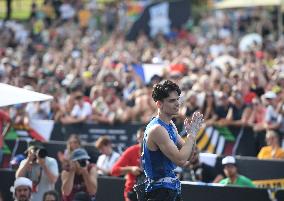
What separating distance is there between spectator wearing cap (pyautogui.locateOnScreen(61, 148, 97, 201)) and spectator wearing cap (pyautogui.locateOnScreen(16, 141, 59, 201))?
2.16 ft

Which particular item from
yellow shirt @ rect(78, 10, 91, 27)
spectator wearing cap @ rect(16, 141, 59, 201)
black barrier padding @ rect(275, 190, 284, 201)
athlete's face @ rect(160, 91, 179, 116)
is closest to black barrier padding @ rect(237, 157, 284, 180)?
black barrier padding @ rect(275, 190, 284, 201)

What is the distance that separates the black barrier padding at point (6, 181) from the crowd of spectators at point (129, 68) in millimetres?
863

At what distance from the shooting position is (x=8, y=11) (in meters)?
34.5

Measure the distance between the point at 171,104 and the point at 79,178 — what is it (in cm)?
335

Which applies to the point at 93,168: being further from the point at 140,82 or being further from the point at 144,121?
the point at 140,82

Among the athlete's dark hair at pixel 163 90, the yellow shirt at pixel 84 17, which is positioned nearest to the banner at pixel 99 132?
the athlete's dark hair at pixel 163 90

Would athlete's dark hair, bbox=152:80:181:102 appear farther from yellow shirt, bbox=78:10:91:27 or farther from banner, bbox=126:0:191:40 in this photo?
yellow shirt, bbox=78:10:91:27

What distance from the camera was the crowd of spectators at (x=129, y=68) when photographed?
17984 millimetres

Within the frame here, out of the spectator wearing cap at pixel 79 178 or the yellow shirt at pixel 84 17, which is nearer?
the spectator wearing cap at pixel 79 178

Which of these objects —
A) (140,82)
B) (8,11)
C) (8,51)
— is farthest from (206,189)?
(8,11)

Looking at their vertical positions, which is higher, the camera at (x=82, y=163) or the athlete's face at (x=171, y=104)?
the athlete's face at (x=171, y=104)

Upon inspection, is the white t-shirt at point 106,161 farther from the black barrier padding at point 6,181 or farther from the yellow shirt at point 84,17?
the yellow shirt at point 84,17

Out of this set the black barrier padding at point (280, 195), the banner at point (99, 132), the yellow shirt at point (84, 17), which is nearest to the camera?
the black barrier padding at point (280, 195)

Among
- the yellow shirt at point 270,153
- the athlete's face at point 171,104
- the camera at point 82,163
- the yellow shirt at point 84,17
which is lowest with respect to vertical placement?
the yellow shirt at point 270,153
